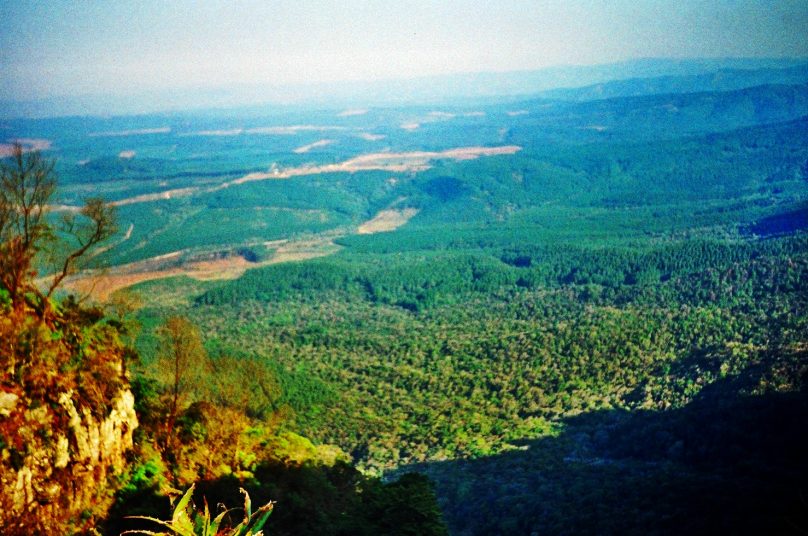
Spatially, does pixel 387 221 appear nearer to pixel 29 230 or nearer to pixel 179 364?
pixel 179 364

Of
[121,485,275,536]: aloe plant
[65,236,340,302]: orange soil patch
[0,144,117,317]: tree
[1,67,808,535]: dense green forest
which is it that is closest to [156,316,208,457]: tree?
[1,67,808,535]: dense green forest

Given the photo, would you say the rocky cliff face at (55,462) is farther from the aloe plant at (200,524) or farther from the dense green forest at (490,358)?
the aloe plant at (200,524)

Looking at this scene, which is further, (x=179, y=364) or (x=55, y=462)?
A: (x=179, y=364)

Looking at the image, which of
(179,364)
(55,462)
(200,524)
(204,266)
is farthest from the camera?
(204,266)

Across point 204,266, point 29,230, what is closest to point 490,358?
point 29,230

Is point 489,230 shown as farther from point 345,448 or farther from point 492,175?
point 345,448

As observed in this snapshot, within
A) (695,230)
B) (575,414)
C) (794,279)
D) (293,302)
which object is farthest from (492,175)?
(575,414)
